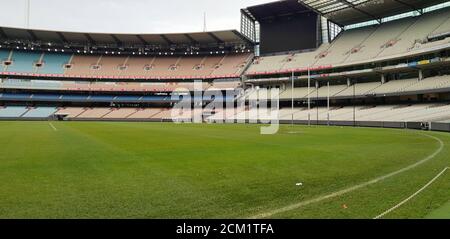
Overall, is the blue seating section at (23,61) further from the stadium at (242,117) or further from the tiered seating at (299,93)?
the tiered seating at (299,93)

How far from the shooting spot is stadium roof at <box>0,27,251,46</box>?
93.1m

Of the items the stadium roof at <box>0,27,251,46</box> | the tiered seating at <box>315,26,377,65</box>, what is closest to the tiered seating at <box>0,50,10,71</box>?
the stadium roof at <box>0,27,251,46</box>

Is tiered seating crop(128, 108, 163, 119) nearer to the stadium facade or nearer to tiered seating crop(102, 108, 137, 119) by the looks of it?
the stadium facade

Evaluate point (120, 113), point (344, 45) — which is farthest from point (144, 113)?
point (344, 45)

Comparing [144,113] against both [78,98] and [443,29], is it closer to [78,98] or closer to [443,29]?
[78,98]

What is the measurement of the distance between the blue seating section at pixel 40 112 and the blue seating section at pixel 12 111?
1506 millimetres

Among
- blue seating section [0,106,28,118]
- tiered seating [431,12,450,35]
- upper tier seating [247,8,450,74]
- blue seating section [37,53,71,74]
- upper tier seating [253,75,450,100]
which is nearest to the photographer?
upper tier seating [253,75,450,100]

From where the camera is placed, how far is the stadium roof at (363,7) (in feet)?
223

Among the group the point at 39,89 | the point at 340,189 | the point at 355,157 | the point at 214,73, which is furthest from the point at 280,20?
the point at 340,189

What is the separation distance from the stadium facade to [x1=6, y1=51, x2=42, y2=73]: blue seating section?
0.78 feet

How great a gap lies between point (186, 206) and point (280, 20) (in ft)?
284

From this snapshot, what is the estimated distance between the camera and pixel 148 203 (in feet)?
23.9

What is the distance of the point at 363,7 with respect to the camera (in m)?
71.1

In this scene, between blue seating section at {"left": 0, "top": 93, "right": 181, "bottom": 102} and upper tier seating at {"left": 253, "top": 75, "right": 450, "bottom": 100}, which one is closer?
upper tier seating at {"left": 253, "top": 75, "right": 450, "bottom": 100}
